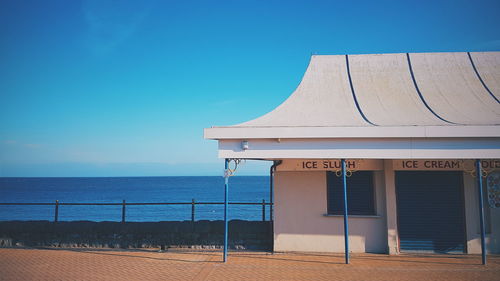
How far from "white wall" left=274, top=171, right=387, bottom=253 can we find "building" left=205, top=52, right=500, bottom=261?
1.1 inches

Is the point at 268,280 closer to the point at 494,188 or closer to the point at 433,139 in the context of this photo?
the point at 433,139

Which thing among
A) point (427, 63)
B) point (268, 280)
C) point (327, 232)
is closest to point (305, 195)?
point (327, 232)

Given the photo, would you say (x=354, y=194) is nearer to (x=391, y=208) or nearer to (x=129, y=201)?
(x=391, y=208)

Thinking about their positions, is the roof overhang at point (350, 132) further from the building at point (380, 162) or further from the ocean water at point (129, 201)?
the ocean water at point (129, 201)

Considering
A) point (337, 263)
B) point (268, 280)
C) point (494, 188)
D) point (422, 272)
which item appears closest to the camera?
point (268, 280)

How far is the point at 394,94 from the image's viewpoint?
9453 mm

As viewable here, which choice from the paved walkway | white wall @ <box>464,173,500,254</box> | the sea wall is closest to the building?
white wall @ <box>464,173,500,254</box>

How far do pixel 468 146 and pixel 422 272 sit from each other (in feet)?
10.4

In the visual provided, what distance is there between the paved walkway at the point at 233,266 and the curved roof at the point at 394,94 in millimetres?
3293

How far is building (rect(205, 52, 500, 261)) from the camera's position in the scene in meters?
7.60

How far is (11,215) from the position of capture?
3872 centimetres

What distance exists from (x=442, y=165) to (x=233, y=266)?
6.42 m

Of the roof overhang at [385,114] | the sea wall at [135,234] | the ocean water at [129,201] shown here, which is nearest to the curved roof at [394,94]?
the roof overhang at [385,114]

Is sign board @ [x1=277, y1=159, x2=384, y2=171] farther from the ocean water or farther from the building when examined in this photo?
the ocean water
